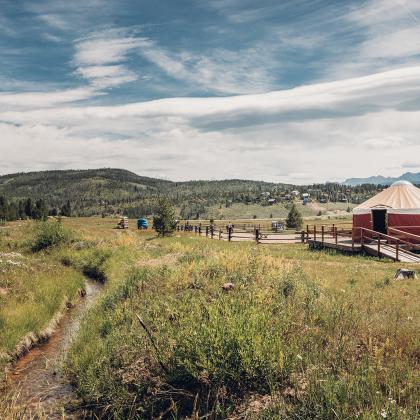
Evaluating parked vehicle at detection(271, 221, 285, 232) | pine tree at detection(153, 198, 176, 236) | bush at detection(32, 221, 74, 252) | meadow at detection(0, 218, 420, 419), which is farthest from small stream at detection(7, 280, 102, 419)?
parked vehicle at detection(271, 221, 285, 232)

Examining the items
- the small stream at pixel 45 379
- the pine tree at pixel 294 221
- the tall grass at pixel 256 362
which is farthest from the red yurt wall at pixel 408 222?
the pine tree at pixel 294 221

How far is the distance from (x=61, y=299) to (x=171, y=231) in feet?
96.4

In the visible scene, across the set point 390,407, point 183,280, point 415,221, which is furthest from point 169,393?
point 415,221

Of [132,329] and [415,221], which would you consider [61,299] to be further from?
[415,221]

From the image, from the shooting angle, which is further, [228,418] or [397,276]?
[397,276]

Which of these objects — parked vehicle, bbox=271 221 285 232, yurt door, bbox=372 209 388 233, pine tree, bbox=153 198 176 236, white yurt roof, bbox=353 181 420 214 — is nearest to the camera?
white yurt roof, bbox=353 181 420 214

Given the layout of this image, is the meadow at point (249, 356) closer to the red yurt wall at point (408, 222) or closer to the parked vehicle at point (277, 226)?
the red yurt wall at point (408, 222)

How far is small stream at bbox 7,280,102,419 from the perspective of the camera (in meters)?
7.48

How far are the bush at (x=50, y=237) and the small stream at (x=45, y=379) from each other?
55.0ft

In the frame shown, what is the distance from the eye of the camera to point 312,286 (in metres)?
12.0

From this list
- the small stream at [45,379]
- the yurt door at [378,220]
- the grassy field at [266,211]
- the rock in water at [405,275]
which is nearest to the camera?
the small stream at [45,379]

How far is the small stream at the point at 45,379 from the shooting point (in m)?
7.48

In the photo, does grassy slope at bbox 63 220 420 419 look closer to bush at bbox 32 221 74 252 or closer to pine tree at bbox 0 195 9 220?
bush at bbox 32 221 74 252

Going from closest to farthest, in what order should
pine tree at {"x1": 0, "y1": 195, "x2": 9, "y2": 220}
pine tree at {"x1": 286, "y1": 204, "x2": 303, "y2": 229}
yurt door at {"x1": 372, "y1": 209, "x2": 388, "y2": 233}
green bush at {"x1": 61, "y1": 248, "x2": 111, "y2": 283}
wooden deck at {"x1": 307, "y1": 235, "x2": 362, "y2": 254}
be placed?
green bush at {"x1": 61, "y1": 248, "x2": 111, "y2": 283}, wooden deck at {"x1": 307, "y1": 235, "x2": 362, "y2": 254}, yurt door at {"x1": 372, "y1": 209, "x2": 388, "y2": 233}, pine tree at {"x1": 286, "y1": 204, "x2": 303, "y2": 229}, pine tree at {"x1": 0, "y1": 195, "x2": 9, "y2": 220}
